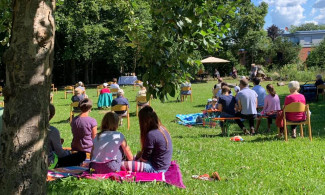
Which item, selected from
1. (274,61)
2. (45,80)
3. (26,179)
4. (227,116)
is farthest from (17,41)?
(274,61)

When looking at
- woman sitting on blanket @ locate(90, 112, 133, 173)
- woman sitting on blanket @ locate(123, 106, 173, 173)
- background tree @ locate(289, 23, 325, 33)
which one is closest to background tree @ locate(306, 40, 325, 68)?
woman sitting on blanket @ locate(123, 106, 173, 173)

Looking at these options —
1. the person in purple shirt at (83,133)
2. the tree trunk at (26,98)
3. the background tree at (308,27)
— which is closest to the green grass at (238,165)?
the person in purple shirt at (83,133)

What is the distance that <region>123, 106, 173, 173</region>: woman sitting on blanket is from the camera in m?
5.22

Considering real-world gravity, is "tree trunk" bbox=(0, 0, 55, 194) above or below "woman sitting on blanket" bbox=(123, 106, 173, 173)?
above

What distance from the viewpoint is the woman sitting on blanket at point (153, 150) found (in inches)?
205

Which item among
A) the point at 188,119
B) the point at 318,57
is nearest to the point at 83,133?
the point at 188,119

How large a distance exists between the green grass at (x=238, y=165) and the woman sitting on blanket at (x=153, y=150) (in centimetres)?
42

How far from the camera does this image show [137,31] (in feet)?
13.2

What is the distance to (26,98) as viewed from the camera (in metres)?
2.91

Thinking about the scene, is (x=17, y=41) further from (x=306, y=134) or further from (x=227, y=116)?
(x=306, y=134)

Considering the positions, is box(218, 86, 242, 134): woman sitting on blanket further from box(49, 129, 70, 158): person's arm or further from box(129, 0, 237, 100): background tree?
box(129, 0, 237, 100): background tree

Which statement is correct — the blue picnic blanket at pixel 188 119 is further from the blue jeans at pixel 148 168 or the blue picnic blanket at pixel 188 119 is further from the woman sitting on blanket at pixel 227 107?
the blue jeans at pixel 148 168

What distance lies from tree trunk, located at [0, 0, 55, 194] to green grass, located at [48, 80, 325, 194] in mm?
1575

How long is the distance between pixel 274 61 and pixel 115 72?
58.7 ft
